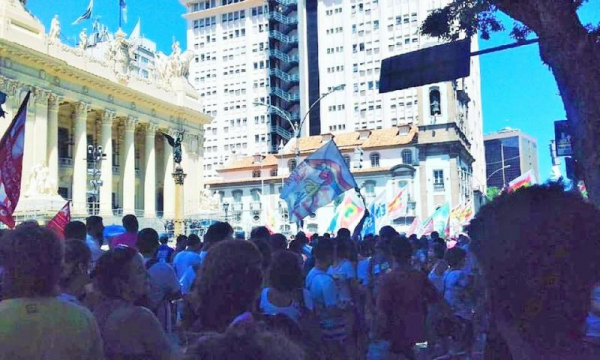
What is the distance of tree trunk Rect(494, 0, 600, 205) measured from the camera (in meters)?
5.81

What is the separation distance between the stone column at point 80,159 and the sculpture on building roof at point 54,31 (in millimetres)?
4937

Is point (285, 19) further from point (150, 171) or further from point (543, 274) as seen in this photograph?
point (543, 274)

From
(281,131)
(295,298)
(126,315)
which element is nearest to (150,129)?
(281,131)

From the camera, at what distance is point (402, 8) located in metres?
68.4

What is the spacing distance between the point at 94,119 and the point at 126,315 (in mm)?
46969

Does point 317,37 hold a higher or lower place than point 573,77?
higher

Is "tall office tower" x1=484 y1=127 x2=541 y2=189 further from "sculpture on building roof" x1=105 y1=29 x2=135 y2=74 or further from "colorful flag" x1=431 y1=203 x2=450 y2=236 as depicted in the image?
"colorful flag" x1=431 y1=203 x2=450 y2=236

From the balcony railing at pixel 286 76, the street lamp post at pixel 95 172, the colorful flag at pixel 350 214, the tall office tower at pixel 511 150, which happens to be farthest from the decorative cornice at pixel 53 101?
the tall office tower at pixel 511 150

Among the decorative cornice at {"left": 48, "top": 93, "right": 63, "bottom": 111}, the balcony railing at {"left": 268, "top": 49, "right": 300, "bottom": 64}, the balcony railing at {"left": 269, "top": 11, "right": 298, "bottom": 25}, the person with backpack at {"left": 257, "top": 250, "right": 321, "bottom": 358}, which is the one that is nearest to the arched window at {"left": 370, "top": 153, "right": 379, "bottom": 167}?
the balcony railing at {"left": 268, "top": 49, "right": 300, "bottom": 64}

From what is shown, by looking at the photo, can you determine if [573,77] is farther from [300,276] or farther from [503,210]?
[503,210]

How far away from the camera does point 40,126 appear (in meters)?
36.1

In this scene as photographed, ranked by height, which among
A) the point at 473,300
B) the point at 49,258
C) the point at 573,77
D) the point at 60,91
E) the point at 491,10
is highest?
the point at 60,91

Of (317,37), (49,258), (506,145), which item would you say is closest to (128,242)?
(49,258)

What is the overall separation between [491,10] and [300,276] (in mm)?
5732
